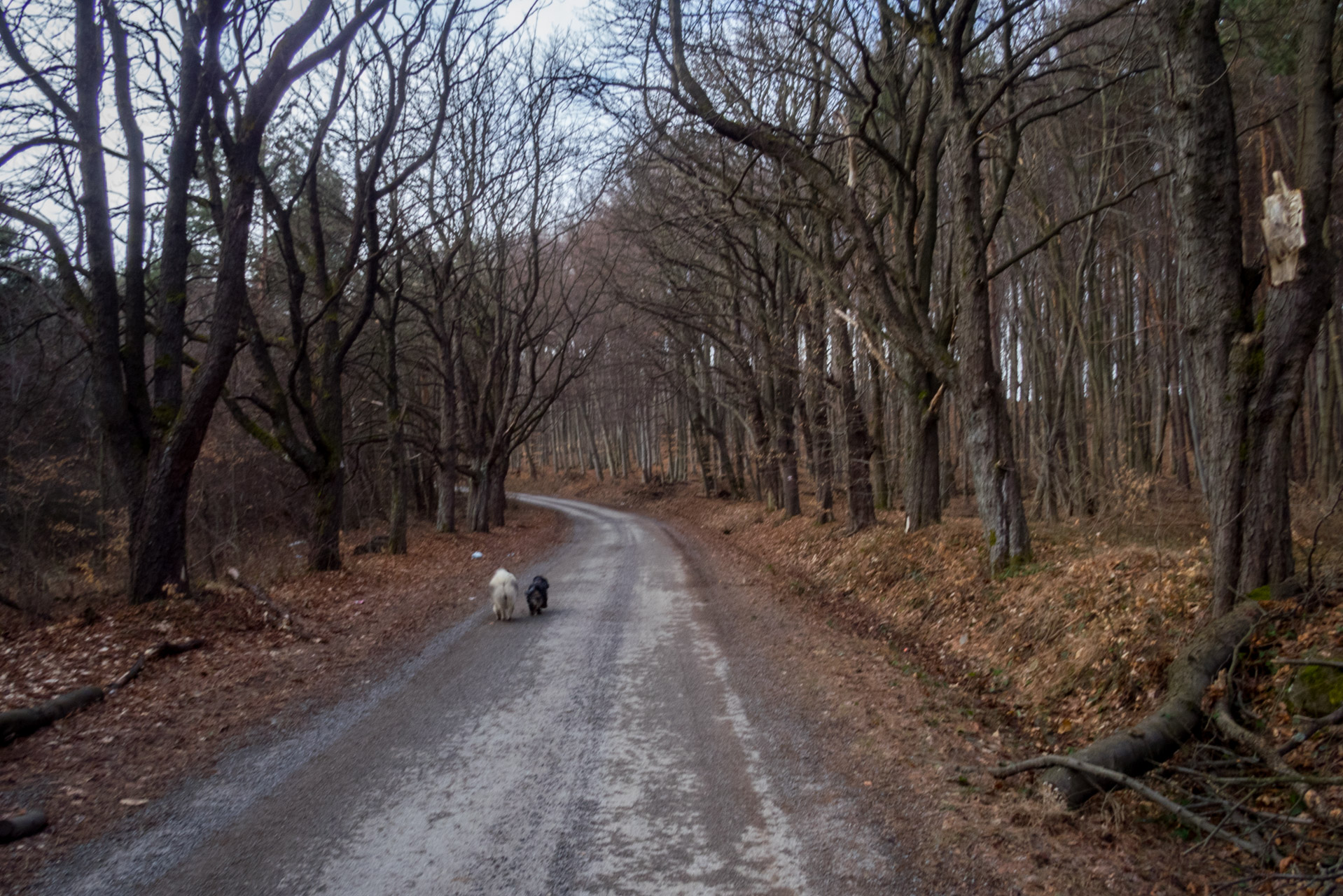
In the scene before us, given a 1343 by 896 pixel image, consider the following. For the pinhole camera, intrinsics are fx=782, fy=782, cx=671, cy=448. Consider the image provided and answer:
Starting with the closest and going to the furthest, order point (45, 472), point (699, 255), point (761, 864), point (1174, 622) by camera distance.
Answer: point (761, 864), point (1174, 622), point (45, 472), point (699, 255)

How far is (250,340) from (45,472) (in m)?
9.03

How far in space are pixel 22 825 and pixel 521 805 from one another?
2.78 m

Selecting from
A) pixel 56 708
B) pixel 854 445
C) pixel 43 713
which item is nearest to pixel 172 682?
pixel 56 708

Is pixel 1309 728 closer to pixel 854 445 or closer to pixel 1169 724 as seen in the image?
pixel 1169 724

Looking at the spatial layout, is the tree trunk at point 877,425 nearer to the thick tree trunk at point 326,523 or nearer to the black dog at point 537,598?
the black dog at point 537,598

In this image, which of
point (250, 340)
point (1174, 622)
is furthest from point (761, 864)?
point (250, 340)

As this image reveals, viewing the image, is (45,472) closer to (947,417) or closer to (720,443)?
(720,443)

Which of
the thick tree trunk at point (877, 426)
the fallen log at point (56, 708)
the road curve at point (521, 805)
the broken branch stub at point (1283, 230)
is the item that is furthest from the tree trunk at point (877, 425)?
the fallen log at point (56, 708)

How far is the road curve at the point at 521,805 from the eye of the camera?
156 inches

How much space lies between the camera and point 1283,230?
18.5 ft

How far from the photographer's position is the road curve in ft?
13.0

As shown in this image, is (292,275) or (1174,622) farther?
(292,275)

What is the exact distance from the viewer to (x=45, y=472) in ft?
60.1

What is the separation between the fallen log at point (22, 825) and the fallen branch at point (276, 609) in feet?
16.5
